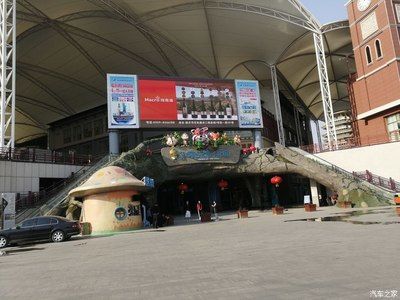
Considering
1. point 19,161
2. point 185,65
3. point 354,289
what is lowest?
point 354,289

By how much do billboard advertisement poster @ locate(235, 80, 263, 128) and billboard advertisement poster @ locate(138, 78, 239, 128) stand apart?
2.26ft

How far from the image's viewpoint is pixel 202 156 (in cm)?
3678

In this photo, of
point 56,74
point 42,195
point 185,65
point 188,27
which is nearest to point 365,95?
point 188,27

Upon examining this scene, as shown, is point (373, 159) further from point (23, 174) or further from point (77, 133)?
point (77, 133)

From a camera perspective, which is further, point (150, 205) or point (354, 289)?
point (150, 205)

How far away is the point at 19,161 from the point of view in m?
30.8

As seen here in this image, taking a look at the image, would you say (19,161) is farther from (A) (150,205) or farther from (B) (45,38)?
(B) (45,38)

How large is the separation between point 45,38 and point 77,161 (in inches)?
814

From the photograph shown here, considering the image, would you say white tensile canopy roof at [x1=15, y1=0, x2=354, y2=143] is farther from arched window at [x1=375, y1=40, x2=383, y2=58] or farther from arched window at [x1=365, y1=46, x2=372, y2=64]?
arched window at [x1=375, y1=40, x2=383, y2=58]

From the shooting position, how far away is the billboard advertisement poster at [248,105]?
137 feet

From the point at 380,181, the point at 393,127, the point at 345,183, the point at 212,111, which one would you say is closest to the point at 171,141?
the point at 212,111

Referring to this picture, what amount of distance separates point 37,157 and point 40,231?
13.7m

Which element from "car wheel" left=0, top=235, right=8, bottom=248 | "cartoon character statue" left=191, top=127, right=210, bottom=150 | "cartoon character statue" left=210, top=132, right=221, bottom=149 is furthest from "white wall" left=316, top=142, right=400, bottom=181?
"car wheel" left=0, top=235, right=8, bottom=248

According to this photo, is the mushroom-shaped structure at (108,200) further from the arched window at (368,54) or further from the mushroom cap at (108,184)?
the arched window at (368,54)
